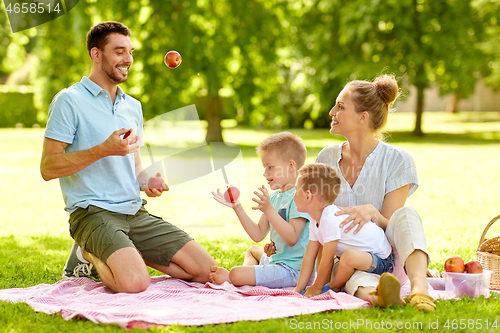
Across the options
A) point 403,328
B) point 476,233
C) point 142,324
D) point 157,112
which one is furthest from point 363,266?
point 157,112

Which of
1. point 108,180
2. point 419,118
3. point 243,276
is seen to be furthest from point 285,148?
point 419,118

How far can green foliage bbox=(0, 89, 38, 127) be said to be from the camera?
88.7 feet

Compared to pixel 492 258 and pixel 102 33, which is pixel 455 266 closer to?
pixel 492 258

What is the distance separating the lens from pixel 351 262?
336cm

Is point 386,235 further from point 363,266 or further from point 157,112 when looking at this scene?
point 157,112

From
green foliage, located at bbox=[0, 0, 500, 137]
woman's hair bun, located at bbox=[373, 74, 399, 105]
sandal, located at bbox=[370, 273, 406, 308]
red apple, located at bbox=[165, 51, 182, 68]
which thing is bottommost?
sandal, located at bbox=[370, 273, 406, 308]

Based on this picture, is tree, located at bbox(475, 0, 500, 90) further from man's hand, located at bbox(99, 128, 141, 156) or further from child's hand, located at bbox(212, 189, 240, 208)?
man's hand, located at bbox(99, 128, 141, 156)

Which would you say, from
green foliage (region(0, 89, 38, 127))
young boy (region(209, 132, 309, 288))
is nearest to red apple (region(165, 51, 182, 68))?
young boy (region(209, 132, 309, 288))

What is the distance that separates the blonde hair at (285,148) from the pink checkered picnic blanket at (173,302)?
3.02 ft

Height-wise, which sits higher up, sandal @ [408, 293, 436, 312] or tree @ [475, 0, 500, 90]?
tree @ [475, 0, 500, 90]

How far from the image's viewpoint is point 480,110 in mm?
41375

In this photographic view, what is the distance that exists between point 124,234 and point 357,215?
1.63 meters

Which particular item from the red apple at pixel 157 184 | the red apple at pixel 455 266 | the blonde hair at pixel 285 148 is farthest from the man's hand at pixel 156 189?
the red apple at pixel 455 266

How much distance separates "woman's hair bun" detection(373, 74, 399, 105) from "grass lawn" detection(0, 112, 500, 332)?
0.18 metres
